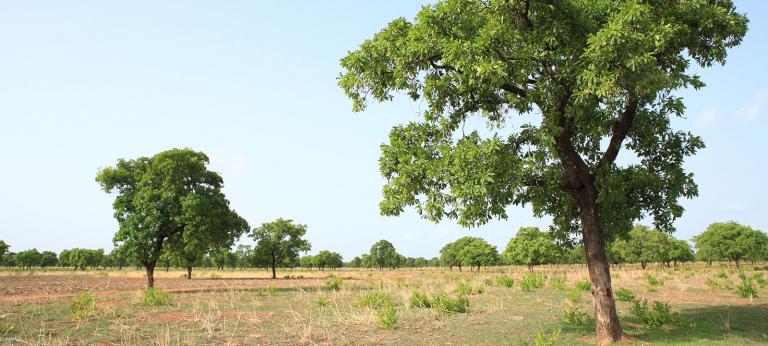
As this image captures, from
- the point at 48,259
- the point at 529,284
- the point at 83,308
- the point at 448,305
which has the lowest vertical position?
the point at 48,259

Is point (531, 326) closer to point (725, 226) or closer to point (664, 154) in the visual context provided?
point (664, 154)

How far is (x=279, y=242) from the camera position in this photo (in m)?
70.6

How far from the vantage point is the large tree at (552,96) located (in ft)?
33.0

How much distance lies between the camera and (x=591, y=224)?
1243 cm

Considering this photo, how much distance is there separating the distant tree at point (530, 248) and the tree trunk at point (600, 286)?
205 ft

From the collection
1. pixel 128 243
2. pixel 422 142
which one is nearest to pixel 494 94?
pixel 422 142

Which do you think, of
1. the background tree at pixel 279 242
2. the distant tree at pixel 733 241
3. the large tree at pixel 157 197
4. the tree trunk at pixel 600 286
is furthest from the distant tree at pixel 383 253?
the tree trunk at pixel 600 286

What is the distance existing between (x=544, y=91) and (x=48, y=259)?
174947 mm

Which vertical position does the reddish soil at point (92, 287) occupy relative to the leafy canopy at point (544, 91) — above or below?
below

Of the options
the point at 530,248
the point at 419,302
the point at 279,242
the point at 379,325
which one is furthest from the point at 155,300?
the point at 530,248

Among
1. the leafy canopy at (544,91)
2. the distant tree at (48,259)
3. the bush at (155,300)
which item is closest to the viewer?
the leafy canopy at (544,91)

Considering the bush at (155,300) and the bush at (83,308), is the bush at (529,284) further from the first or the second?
the bush at (83,308)

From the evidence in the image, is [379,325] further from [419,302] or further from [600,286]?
→ [600,286]

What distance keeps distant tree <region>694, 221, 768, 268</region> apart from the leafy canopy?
2898 inches
